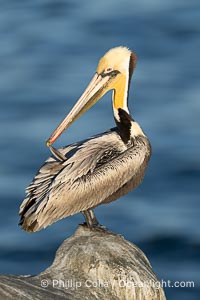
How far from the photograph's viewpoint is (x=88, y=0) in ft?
92.3

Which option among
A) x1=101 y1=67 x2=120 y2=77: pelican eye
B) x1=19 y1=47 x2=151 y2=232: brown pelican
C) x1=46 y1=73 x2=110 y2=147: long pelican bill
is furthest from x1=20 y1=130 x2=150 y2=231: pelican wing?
x1=101 y1=67 x2=120 y2=77: pelican eye

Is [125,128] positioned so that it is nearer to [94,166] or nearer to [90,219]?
[94,166]

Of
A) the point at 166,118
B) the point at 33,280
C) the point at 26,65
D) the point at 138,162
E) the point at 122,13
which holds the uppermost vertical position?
the point at 122,13

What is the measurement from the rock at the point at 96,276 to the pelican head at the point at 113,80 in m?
1.91

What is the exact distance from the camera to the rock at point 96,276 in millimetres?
13109

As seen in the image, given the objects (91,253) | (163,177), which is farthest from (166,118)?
(91,253)

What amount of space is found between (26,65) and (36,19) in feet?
8.05

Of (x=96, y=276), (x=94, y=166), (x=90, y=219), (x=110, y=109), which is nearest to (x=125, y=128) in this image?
(x=94, y=166)

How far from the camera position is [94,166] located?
14742mm

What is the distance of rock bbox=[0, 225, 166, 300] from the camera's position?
13.1 m

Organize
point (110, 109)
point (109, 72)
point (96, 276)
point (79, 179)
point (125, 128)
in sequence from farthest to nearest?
point (110, 109), point (109, 72), point (125, 128), point (79, 179), point (96, 276)

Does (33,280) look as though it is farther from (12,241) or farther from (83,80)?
(83,80)

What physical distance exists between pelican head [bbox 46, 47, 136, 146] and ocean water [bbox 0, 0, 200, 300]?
583cm

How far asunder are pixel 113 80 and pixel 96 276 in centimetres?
269
